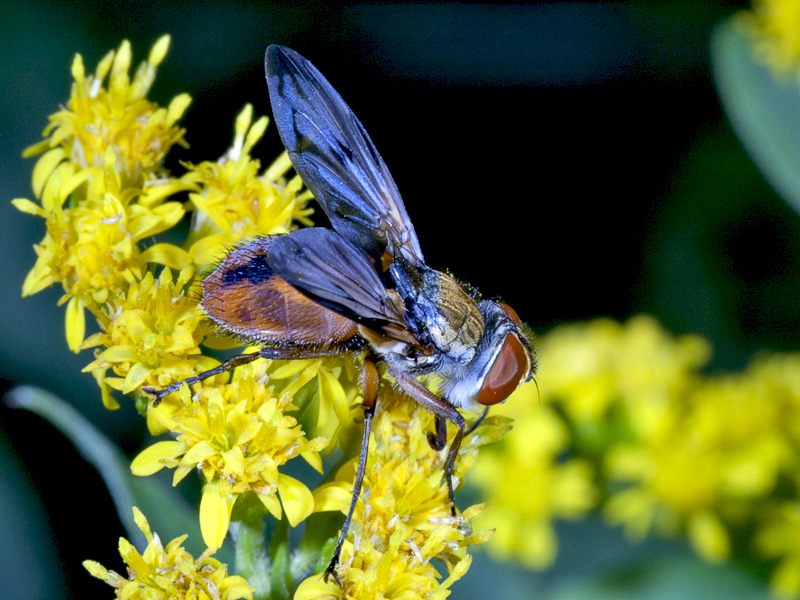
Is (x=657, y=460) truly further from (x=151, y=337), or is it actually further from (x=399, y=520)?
(x=151, y=337)

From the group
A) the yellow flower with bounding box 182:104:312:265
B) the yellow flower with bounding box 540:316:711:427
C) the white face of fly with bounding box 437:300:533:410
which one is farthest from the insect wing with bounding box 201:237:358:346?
the yellow flower with bounding box 540:316:711:427

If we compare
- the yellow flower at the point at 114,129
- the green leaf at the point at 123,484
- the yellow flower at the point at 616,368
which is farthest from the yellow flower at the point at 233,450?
the yellow flower at the point at 616,368

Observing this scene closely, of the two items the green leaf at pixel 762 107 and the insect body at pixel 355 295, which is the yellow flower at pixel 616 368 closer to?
the green leaf at pixel 762 107

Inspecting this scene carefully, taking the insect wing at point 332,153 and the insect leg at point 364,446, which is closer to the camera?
the insect leg at point 364,446

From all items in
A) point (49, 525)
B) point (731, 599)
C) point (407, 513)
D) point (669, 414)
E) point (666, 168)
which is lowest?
point (49, 525)

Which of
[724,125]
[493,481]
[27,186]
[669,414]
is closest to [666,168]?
[724,125]

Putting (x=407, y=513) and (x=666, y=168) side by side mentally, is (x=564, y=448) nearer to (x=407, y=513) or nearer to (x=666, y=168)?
(x=407, y=513)
